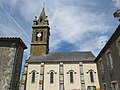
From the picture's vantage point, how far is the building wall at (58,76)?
70.5 ft

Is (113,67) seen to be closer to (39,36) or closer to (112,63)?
(112,63)

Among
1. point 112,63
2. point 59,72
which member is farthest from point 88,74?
point 112,63

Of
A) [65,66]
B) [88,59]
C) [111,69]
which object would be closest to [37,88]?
[65,66]

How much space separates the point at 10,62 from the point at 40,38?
2199cm

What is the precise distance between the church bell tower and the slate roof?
1.51m

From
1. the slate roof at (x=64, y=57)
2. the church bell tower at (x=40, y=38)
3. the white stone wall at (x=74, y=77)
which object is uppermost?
the church bell tower at (x=40, y=38)

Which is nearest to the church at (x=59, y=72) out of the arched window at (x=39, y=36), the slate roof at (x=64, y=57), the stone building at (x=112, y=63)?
the slate roof at (x=64, y=57)

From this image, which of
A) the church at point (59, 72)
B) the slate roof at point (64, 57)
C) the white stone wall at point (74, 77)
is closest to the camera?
the white stone wall at point (74, 77)

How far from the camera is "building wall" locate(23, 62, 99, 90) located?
21500 mm

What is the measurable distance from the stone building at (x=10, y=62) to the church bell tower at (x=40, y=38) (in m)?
18.7

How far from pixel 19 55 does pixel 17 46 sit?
24.6 inches

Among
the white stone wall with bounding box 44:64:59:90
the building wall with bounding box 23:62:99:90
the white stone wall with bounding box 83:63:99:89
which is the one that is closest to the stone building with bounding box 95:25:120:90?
the white stone wall with bounding box 83:63:99:89

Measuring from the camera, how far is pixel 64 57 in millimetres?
25109

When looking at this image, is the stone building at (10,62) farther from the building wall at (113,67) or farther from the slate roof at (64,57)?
the slate roof at (64,57)
